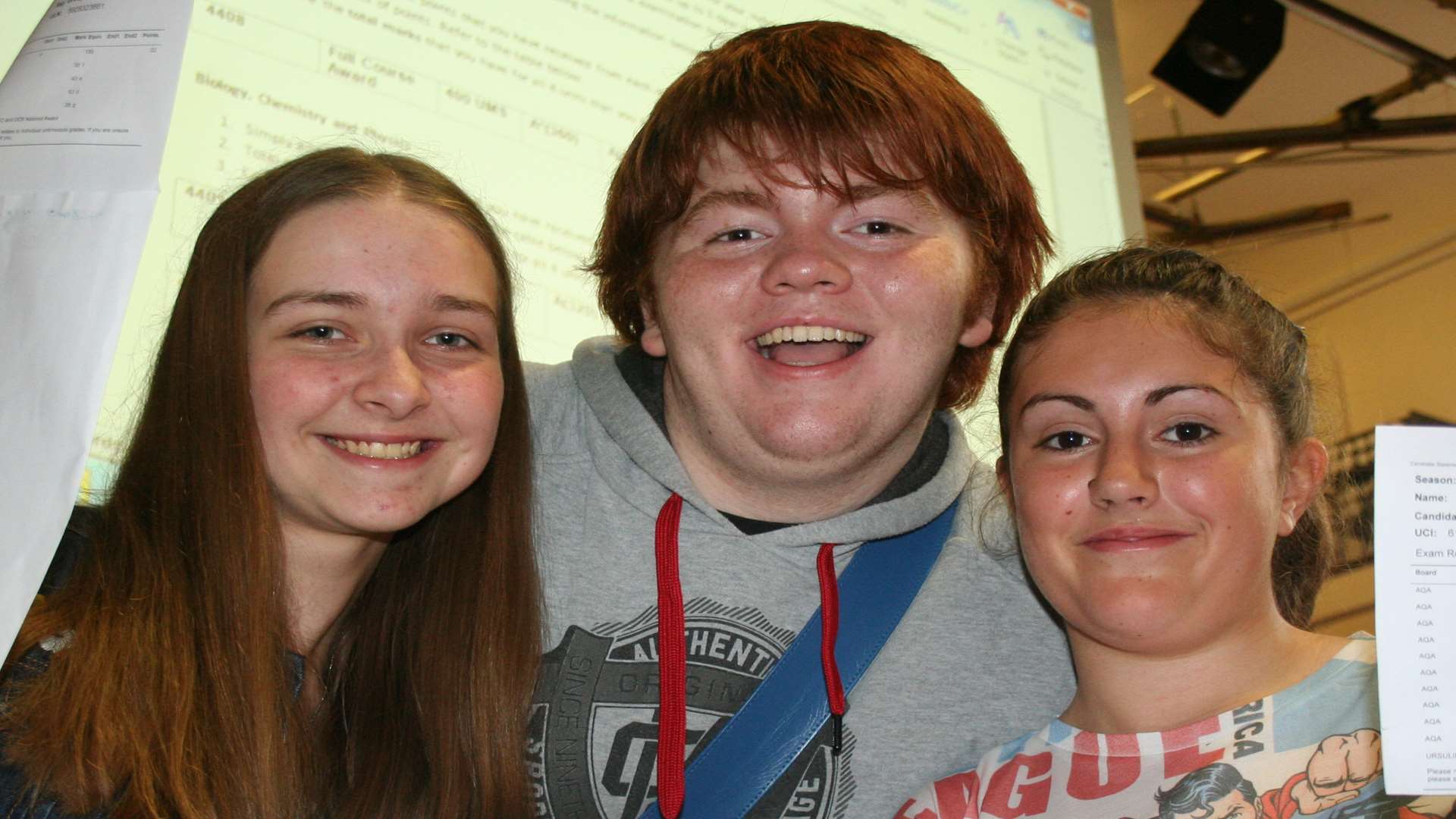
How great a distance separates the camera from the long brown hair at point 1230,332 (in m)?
1.34

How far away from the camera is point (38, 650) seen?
115cm

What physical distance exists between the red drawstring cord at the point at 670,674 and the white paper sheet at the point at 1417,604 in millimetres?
778

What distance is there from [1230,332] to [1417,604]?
2.09 feet

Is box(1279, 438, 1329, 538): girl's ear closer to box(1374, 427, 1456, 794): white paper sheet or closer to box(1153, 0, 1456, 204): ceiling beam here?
box(1374, 427, 1456, 794): white paper sheet

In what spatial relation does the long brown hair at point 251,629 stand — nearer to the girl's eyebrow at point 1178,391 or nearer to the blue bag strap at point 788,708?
the blue bag strap at point 788,708

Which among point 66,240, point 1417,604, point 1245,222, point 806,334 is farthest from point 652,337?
point 1245,222

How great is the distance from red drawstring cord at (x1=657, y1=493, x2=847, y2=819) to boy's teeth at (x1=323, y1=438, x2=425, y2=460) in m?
0.33

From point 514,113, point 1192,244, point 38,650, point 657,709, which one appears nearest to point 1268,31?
point 1192,244

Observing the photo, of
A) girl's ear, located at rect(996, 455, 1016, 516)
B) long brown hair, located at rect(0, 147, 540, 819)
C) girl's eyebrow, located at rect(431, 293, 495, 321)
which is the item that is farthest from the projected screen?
girl's ear, located at rect(996, 455, 1016, 516)

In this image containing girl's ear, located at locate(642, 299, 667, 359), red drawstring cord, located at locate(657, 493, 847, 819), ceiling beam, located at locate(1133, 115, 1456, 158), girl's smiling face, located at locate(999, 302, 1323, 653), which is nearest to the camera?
girl's smiling face, located at locate(999, 302, 1323, 653)

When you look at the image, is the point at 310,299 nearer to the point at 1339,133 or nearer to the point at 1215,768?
the point at 1215,768

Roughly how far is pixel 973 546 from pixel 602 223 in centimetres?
67

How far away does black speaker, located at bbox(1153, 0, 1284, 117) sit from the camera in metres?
3.38

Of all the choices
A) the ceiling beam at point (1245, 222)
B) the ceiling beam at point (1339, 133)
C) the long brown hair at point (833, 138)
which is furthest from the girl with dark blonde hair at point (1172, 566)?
Answer: the ceiling beam at point (1245, 222)
